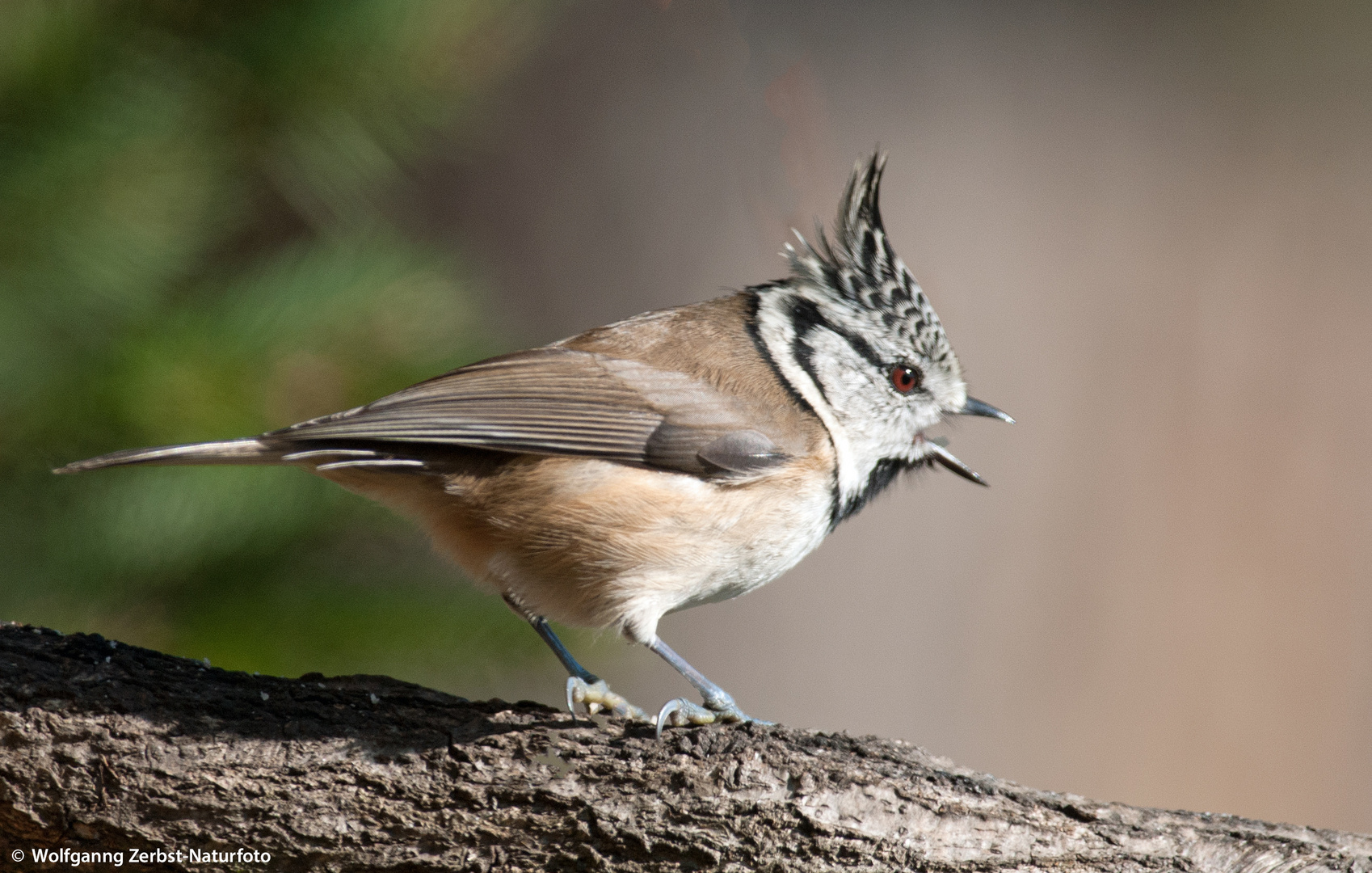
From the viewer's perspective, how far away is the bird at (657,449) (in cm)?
185

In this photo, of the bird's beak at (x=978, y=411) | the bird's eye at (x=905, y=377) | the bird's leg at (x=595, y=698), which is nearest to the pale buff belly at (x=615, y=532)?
the bird's leg at (x=595, y=698)

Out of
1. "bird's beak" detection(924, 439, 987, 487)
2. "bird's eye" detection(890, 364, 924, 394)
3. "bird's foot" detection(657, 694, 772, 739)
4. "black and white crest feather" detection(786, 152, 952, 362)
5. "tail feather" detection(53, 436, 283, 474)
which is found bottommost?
"bird's foot" detection(657, 694, 772, 739)

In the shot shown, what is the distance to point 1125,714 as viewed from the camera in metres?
3.53

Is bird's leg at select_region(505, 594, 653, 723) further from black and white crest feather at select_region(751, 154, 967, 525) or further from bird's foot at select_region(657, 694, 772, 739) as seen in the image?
black and white crest feather at select_region(751, 154, 967, 525)

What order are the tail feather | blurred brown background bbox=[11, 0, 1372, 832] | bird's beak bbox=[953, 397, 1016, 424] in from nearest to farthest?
the tail feather
bird's beak bbox=[953, 397, 1016, 424]
blurred brown background bbox=[11, 0, 1372, 832]

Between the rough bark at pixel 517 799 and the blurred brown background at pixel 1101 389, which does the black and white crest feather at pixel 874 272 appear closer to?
the rough bark at pixel 517 799

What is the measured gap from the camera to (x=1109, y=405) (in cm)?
345

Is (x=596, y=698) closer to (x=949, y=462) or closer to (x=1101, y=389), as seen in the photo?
(x=949, y=462)

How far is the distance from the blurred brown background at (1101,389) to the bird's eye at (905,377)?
1142 millimetres

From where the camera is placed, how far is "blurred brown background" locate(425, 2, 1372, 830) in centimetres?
329

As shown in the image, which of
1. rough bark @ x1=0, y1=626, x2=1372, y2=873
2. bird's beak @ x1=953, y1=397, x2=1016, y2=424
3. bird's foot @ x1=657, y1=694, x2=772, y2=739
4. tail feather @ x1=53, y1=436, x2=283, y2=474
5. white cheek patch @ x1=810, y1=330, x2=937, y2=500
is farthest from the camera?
bird's beak @ x1=953, y1=397, x2=1016, y2=424

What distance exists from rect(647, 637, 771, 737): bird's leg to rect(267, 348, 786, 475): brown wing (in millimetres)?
349

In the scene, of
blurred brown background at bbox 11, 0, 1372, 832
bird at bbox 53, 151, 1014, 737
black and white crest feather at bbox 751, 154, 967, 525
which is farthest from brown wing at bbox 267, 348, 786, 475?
blurred brown background at bbox 11, 0, 1372, 832

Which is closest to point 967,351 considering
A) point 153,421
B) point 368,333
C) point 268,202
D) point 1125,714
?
point 1125,714
